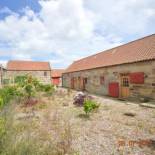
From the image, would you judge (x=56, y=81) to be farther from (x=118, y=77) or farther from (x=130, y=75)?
(x=130, y=75)

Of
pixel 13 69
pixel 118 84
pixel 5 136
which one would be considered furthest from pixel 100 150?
pixel 13 69

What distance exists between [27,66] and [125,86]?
96.7 ft

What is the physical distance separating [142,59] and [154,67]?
3.82 ft

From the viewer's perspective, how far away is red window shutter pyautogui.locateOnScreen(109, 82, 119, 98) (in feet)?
46.7

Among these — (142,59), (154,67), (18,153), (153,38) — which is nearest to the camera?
(18,153)

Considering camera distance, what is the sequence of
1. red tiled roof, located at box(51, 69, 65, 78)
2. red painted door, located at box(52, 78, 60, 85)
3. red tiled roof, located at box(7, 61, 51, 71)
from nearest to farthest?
1. red tiled roof, located at box(7, 61, 51, 71)
2. red painted door, located at box(52, 78, 60, 85)
3. red tiled roof, located at box(51, 69, 65, 78)

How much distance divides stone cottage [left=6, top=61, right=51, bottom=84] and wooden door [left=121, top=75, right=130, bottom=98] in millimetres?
26610

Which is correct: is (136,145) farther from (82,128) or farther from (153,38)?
(153,38)

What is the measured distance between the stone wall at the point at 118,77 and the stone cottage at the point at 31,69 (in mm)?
18089

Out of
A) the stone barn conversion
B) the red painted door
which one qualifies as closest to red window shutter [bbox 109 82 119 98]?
the stone barn conversion

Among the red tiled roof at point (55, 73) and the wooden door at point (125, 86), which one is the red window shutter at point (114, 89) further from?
the red tiled roof at point (55, 73)

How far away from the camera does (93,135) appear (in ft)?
17.8

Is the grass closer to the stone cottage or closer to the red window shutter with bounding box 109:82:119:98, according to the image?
the red window shutter with bounding box 109:82:119:98

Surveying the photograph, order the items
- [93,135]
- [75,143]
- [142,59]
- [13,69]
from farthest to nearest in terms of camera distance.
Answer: [13,69] → [142,59] → [93,135] → [75,143]
